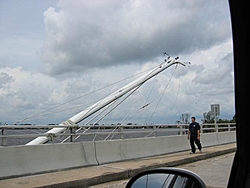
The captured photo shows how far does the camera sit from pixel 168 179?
2619mm

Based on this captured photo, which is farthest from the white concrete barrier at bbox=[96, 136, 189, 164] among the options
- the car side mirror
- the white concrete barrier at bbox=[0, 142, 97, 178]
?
the car side mirror

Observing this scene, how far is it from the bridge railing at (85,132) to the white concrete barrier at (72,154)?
40 cm

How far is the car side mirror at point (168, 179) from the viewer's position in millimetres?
2340

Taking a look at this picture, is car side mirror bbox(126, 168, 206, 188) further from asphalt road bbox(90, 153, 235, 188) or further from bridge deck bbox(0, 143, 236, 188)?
asphalt road bbox(90, 153, 235, 188)

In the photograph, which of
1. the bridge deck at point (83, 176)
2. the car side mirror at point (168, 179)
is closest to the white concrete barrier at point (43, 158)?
the bridge deck at point (83, 176)

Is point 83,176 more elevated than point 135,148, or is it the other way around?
point 135,148

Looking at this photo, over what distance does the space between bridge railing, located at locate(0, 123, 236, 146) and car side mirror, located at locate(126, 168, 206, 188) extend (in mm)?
7092

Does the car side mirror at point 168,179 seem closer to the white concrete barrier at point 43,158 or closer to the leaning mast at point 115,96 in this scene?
the white concrete barrier at point 43,158

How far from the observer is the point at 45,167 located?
32.2ft

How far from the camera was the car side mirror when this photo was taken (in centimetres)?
234

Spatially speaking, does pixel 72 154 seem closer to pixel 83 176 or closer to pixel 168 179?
pixel 83 176

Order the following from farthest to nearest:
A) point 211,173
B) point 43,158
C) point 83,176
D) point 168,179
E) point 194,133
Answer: point 194,133
point 211,173
point 43,158
point 83,176
point 168,179

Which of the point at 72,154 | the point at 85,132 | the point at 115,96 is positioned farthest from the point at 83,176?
the point at 115,96

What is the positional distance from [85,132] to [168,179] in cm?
1082
